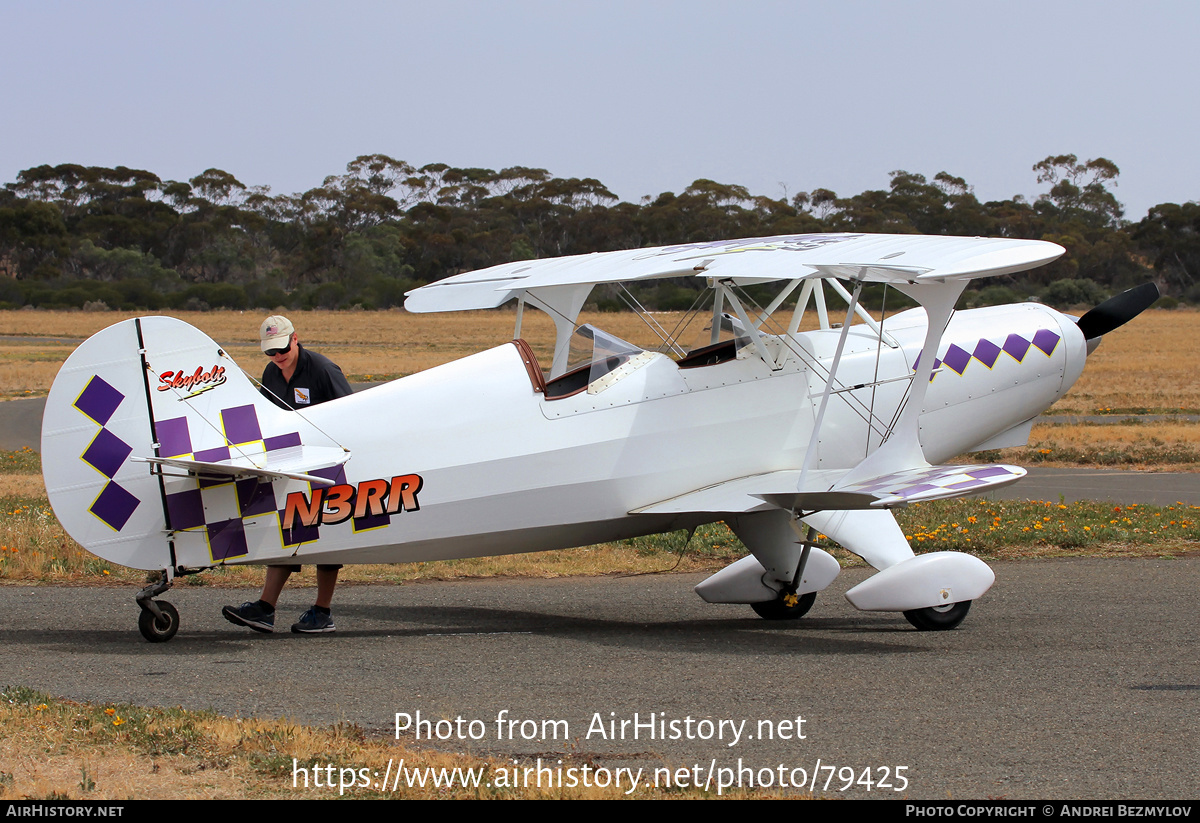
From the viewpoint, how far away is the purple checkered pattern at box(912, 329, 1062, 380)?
377 inches

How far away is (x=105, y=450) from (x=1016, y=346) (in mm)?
6883

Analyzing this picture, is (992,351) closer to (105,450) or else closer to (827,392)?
(827,392)

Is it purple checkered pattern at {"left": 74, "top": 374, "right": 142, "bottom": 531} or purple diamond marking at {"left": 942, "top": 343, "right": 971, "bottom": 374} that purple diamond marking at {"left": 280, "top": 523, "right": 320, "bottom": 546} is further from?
purple diamond marking at {"left": 942, "top": 343, "right": 971, "bottom": 374}

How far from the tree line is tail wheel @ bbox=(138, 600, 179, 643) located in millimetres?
64351

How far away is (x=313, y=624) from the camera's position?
27.0 ft

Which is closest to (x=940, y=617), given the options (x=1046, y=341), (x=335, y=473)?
(x=1046, y=341)

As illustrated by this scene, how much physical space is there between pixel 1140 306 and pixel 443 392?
6.49 m

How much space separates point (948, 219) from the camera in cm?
9356

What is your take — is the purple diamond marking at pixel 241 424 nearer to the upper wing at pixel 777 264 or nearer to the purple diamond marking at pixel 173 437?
the purple diamond marking at pixel 173 437

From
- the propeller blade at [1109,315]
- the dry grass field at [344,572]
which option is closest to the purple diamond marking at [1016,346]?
the propeller blade at [1109,315]

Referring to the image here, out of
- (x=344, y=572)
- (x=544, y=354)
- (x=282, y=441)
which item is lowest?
(x=544, y=354)

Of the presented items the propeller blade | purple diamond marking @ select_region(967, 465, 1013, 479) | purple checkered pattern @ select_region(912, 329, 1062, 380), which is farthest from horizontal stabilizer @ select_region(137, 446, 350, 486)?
the propeller blade
